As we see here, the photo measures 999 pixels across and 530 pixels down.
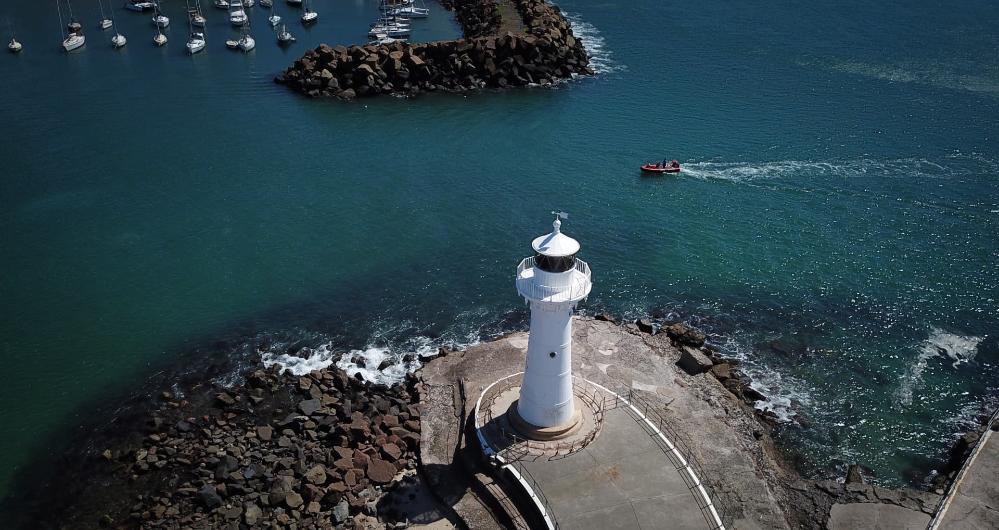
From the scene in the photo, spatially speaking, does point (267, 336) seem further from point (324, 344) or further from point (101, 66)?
point (101, 66)

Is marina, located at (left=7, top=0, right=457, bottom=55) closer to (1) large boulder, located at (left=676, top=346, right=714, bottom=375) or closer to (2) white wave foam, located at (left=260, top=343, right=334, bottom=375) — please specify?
(2) white wave foam, located at (left=260, top=343, right=334, bottom=375)

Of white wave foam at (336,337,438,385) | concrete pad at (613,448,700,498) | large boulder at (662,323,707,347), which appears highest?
concrete pad at (613,448,700,498)

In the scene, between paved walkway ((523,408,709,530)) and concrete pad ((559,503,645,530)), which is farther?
paved walkway ((523,408,709,530))

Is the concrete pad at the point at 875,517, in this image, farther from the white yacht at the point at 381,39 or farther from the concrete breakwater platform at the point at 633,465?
the white yacht at the point at 381,39

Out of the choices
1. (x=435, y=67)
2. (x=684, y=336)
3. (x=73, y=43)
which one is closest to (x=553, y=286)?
(x=684, y=336)

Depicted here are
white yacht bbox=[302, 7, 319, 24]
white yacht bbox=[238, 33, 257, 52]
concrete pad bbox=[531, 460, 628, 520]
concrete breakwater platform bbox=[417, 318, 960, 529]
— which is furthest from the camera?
white yacht bbox=[302, 7, 319, 24]

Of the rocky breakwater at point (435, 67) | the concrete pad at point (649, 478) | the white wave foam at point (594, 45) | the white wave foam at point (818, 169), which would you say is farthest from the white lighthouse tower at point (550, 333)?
the white wave foam at point (594, 45)

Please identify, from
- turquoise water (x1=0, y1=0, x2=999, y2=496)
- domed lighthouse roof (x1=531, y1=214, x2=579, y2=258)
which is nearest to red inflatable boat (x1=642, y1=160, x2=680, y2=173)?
turquoise water (x1=0, y1=0, x2=999, y2=496)

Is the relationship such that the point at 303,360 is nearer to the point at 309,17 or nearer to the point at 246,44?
the point at 246,44
